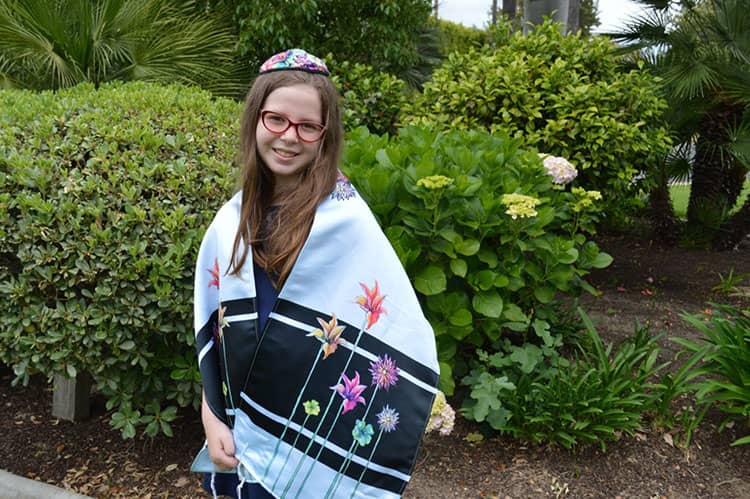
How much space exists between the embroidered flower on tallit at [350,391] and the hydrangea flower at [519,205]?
4.86 feet

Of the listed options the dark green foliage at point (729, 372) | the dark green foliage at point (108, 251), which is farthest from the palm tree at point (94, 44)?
the dark green foliage at point (729, 372)

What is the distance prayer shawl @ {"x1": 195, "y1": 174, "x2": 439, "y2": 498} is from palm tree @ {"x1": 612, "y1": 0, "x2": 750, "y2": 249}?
16.5 ft

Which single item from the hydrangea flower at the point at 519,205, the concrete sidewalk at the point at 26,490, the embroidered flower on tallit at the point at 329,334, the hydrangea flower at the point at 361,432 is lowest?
the concrete sidewalk at the point at 26,490

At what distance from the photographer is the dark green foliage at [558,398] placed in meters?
2.87

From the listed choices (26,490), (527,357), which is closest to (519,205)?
(527,357)

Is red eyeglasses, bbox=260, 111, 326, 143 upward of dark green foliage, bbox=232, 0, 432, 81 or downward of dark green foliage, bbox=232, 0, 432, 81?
downward

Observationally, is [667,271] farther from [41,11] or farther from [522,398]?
[41,11]

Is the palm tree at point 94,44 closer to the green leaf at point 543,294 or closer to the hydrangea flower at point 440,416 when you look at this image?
the green leaf at point 543,294

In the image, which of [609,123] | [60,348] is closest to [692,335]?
[609,123]

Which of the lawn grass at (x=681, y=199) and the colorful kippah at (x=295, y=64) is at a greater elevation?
the colorful kippah at (x=295, y=64)

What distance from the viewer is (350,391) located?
157 centimetres

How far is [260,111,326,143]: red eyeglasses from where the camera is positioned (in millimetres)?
1575

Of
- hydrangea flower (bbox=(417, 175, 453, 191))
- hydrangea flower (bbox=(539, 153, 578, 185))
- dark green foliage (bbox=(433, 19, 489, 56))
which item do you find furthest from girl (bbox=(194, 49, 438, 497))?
dark green foliage (bbox=(433, 19, 489, 56))

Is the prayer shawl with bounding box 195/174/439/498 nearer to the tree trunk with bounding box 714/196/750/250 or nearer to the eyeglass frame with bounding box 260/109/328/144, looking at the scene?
the eyeglass frame with bounding box 260/109/328/144
